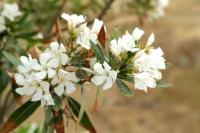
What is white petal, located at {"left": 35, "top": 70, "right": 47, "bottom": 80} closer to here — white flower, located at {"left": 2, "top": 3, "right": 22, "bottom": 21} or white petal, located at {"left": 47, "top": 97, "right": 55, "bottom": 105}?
white petal, located at {"left": 47, "top": 97, "right": 55, "bottom": 105}

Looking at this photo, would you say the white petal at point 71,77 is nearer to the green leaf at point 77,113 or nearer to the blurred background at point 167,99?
the green leaf at point 77,113

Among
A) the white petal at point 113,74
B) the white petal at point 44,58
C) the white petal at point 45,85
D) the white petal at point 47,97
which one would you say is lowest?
the white petal at point 47,97

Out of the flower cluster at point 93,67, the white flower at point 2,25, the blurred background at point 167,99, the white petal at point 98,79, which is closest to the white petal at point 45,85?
the flower cluster at point 93,67

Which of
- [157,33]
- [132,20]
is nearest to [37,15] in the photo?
[132,20]

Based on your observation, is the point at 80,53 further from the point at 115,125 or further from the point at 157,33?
the point at 157,33

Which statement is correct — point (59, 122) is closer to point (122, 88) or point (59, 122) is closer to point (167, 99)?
point (122, 88)

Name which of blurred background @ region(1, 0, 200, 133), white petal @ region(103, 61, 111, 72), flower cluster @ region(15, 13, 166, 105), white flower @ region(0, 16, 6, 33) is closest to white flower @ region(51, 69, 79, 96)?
flower cluster @ region(15, 13, 166, 105)
